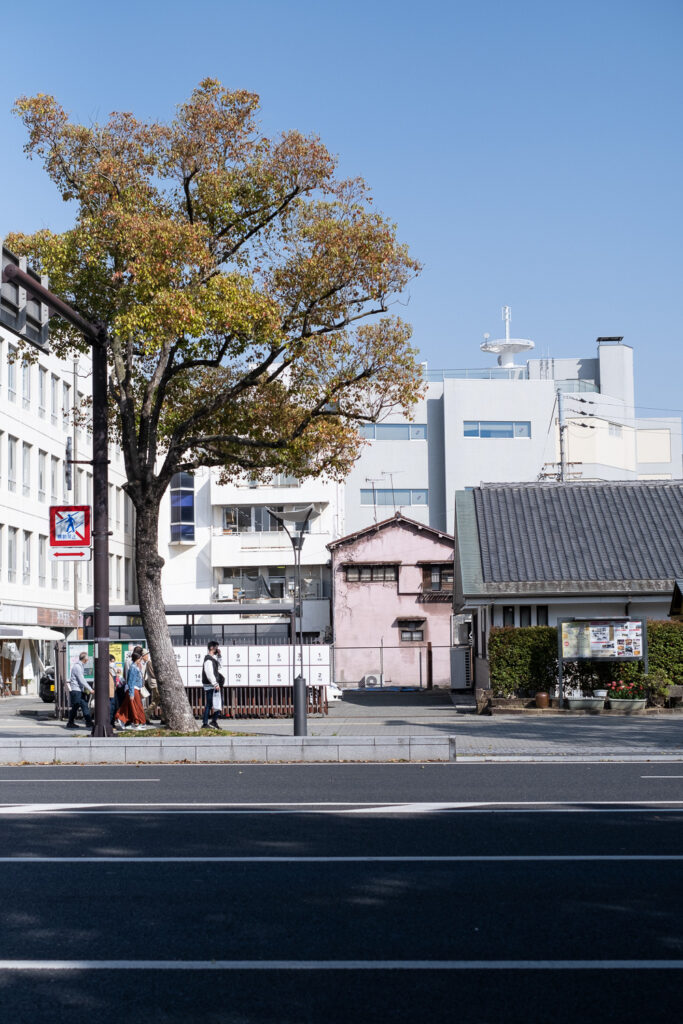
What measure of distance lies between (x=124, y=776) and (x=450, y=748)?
440 centimetres

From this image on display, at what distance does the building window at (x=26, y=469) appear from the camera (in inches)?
1877

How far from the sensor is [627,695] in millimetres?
26484

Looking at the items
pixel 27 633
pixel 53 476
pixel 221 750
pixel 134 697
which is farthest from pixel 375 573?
pixel 221 750

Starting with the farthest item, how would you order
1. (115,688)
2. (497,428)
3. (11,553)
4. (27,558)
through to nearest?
(497,428), (27,558), (11,553), (115,688)

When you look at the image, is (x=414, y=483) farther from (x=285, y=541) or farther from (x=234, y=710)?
(x=234, y=710)

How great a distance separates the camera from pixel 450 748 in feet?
52.0

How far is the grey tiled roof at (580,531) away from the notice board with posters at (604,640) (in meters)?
3.31

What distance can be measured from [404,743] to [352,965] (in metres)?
10.8

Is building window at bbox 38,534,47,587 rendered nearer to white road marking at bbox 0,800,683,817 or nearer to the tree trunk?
the tree trunk

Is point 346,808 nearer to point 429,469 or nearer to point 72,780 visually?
point 72,780

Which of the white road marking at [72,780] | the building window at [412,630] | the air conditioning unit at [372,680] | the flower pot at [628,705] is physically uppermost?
the building window at [412,630]

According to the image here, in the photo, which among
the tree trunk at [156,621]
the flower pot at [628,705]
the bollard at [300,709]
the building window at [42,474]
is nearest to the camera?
the bollard at [300,709]

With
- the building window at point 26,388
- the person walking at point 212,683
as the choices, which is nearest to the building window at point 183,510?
the building window at point 26,388

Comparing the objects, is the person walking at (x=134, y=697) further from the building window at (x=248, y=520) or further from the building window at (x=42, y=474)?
the building window at (x=248, y=520)
